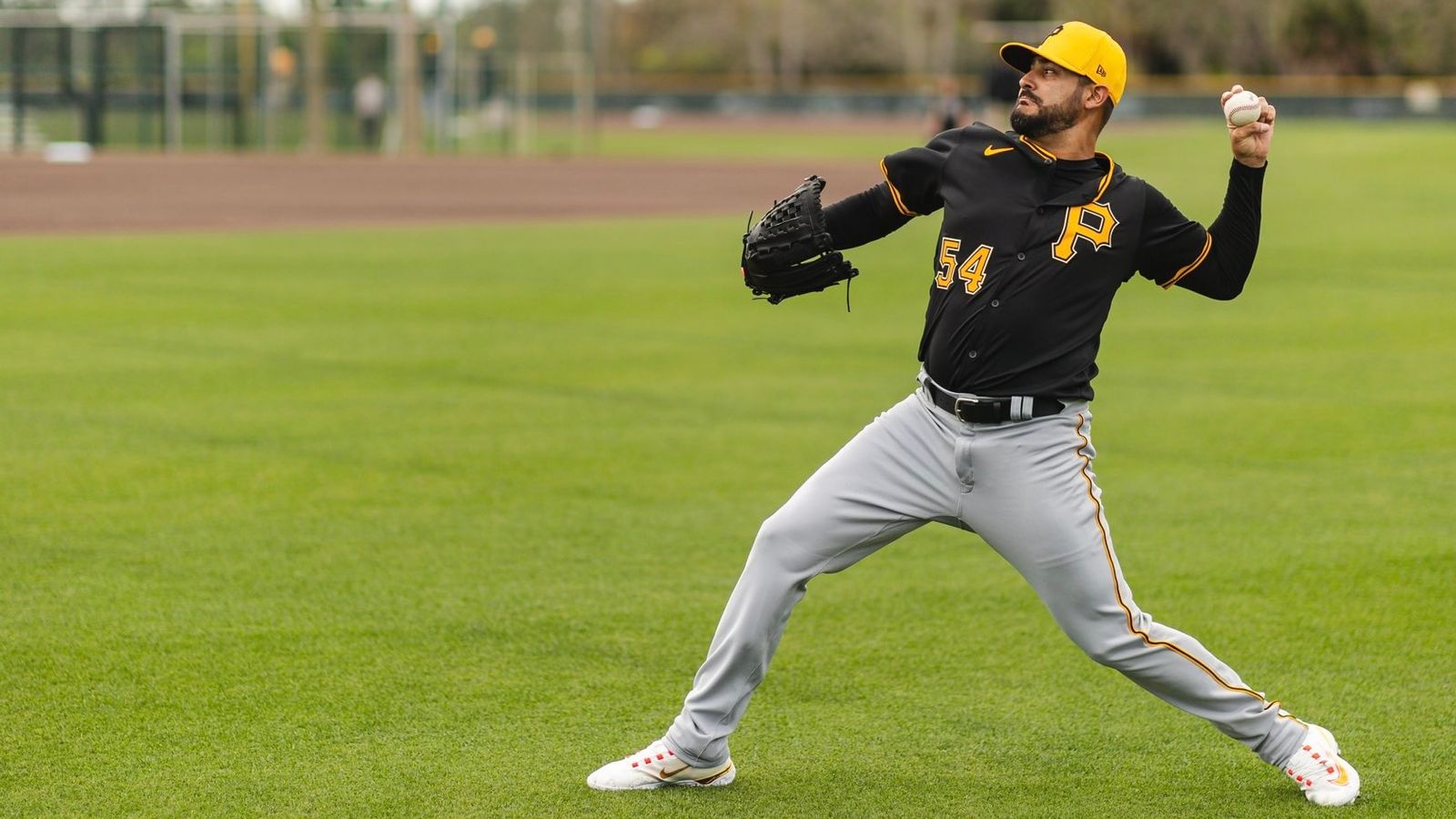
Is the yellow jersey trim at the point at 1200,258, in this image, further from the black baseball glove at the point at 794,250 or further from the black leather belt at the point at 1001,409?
the black baseball glove at the point at 794,250

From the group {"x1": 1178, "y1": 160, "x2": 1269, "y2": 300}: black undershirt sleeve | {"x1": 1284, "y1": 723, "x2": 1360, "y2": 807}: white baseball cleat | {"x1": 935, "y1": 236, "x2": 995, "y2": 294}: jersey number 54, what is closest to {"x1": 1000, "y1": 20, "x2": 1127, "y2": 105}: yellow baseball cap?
{"x1": 1178, "y1": 160, "x2": 1269, "y2": 300}: black undershirt sleeve

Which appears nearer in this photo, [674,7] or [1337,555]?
[1337,555]

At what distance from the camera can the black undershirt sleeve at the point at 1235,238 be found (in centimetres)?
414

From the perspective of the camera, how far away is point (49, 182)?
2698 cm

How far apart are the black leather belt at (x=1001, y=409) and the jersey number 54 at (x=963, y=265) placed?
264mm

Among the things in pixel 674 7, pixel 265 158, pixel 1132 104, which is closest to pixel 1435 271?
pixel 265 158

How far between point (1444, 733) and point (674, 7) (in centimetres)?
10612

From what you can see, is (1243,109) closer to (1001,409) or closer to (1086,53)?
(1086,53)

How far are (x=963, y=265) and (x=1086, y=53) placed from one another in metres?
0.58

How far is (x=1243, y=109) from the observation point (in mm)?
4020

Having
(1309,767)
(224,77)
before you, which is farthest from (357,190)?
(1309,767)

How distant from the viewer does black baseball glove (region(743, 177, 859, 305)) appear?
4266 millimetres

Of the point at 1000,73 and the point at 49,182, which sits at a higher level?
the point at 1000,73

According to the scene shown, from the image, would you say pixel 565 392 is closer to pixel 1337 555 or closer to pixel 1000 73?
pixel 1337 555
